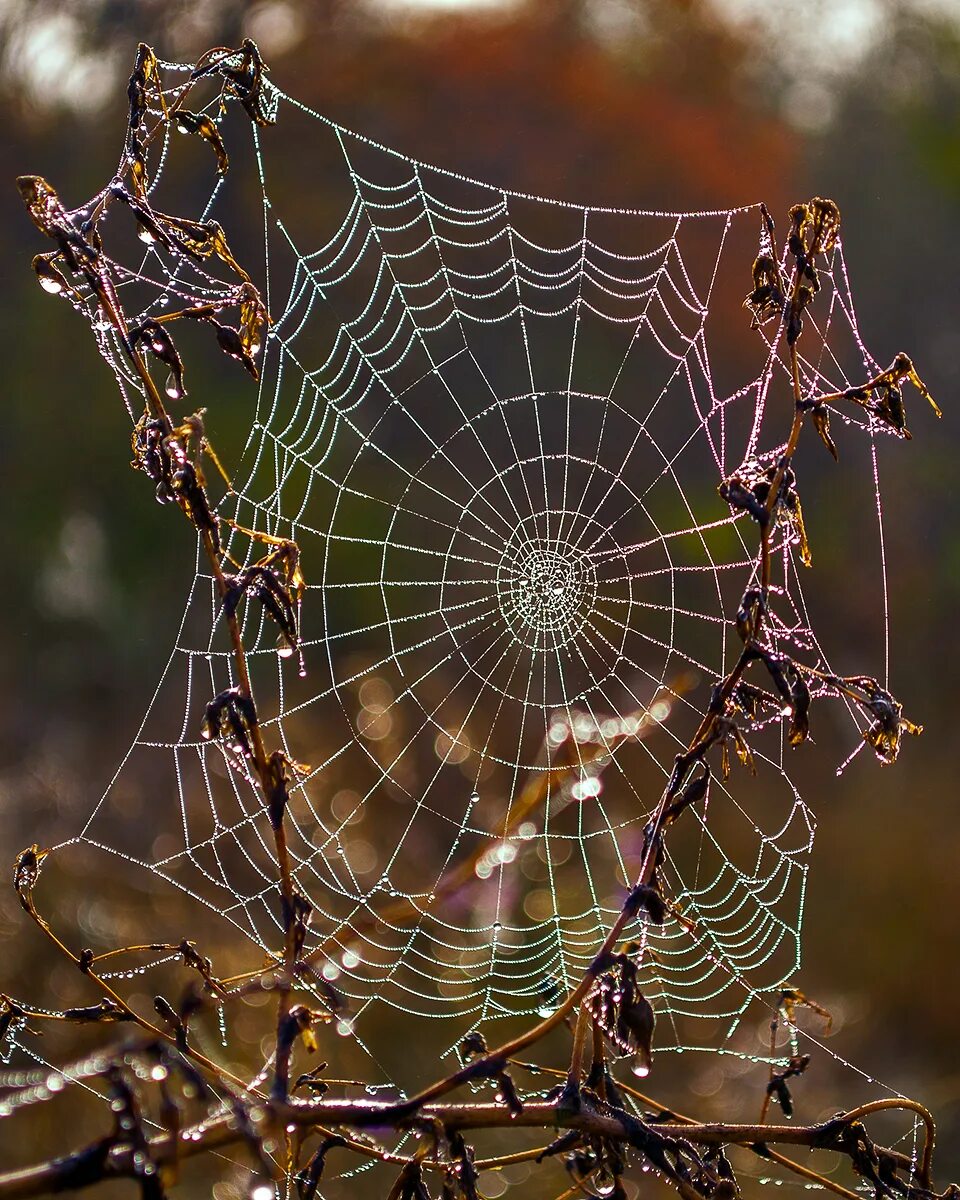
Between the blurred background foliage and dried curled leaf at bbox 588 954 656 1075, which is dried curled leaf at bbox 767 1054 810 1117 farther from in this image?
the blurred background foliage

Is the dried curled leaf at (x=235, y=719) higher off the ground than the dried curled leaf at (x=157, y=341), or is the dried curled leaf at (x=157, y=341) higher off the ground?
the dried curled leaf at (x=157, y=341)

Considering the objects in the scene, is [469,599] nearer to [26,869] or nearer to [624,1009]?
[26,869]

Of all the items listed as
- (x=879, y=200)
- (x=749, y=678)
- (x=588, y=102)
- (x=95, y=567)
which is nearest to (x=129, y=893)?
(x=749, y=678)

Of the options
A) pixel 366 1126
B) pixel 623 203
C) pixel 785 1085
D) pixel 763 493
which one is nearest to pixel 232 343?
pixel 763 493

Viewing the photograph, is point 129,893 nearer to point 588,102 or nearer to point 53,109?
point 53,109

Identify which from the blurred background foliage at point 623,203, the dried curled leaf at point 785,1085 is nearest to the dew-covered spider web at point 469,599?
the blurred background foliage at point 623,203

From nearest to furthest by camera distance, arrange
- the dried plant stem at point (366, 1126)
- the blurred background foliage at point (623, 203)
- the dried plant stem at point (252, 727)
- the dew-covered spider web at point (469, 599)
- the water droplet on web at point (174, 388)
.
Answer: the dried plant stem at point (366, 1126) → the dried plant stem at point (252, 727) → the water droplet on web at point (174, 388) → the dew-covered spider web at point (469, 599) → the blurred background foliage at point (623, 203)

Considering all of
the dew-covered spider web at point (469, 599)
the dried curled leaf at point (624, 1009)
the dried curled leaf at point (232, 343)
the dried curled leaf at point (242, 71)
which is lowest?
the dried curled leaf at point (624, 1009)

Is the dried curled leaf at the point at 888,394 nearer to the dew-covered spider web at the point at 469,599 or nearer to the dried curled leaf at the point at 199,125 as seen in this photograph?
the dried curled leaf at the point at 199,125
